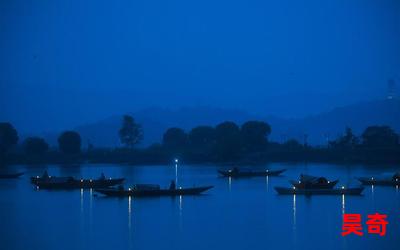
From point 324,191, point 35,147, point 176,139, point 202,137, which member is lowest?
point 324,191

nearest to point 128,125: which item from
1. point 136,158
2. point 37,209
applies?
point 136,158

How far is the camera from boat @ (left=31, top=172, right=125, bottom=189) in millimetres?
47250

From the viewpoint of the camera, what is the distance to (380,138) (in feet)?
313

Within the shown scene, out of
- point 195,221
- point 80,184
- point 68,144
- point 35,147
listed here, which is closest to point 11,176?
point 80,184

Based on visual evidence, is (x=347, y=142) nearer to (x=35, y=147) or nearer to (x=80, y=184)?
(x=35, y=147)

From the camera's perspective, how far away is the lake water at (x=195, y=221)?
78.5 feet

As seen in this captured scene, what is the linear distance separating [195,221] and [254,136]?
7813 centimetres

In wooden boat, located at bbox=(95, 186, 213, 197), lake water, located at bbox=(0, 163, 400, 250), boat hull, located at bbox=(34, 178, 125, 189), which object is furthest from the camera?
boat hull, located at bbox=(34, 178, 125, 189)

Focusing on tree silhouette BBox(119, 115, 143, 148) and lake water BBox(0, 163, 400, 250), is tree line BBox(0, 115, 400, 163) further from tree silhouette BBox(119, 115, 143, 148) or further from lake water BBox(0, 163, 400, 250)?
lake water BBox(0, 163, 400, 250)

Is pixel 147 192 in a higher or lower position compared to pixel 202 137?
lower

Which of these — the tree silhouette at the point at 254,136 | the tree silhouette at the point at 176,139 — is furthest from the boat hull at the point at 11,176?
the tree silhouette at the point at 176,139

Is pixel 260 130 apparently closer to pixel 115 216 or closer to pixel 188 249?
pixel 115 216

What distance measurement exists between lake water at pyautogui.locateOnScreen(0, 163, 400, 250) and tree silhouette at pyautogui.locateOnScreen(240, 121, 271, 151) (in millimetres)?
60038

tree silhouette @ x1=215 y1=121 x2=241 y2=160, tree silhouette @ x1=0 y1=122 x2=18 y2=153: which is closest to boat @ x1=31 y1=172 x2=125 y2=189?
tree silhouette @ x1=215 y1=121 x2=241 y2=160
